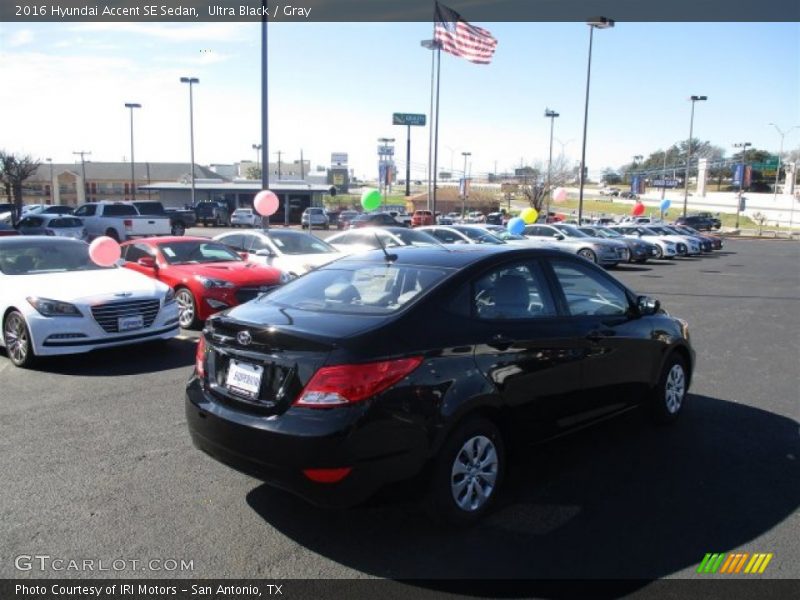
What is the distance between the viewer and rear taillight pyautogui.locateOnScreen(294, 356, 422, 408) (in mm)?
3371

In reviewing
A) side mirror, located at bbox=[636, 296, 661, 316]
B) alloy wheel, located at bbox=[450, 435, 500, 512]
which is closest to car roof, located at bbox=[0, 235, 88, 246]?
alloy wheel, located at bbox=[450, 435, 500, 512]

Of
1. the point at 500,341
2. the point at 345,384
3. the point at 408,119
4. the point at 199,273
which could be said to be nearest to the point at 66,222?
the point at 199,273

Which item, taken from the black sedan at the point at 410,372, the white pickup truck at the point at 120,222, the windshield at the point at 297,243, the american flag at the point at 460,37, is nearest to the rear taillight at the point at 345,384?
the black sedan at the point at 410,372

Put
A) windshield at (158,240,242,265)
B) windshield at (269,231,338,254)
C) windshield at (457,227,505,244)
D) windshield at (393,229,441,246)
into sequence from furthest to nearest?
windshield at (457,227,505,244), windshield at (393,229,441,246), windshield at (269,231,338,254), windshield at (158,240,242,265)

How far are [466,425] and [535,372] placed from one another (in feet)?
2.31

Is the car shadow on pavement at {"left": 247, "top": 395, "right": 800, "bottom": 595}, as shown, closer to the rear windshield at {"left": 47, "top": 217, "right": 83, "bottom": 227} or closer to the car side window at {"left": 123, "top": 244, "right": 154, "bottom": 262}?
the car side window at {"left": 123, "top": 244, "right": 154, "bottom": 262}

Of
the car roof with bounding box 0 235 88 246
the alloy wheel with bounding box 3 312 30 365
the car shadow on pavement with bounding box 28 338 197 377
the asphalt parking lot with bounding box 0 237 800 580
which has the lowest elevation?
the car shadow on pavement with bounding box 28 338 197 377

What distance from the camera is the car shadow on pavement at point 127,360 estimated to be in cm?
735

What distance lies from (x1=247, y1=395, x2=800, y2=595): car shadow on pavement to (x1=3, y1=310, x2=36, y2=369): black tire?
4448 mm

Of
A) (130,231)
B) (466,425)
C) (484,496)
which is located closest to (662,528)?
(484,496)

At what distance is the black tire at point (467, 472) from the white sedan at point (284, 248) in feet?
27.2

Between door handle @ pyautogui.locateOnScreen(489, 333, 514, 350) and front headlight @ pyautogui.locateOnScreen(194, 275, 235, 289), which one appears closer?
door handle @ pyautogui.locateOnScreen(489, 333, 514, 350)

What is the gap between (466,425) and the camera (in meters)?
3.72

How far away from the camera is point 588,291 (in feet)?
16.5
